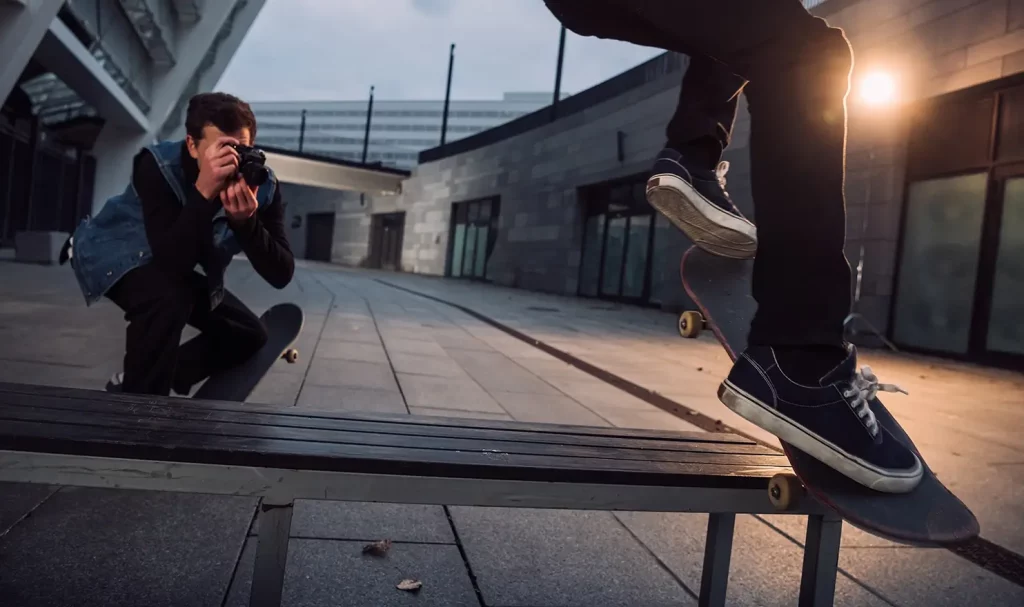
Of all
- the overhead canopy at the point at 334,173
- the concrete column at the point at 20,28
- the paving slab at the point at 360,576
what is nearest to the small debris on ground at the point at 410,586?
the paving slab at the point at 360,576

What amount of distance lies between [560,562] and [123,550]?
1.11 m

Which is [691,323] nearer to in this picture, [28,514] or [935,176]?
[28,514]

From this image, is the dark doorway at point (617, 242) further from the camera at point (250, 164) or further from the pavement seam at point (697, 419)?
the camera at point (250, 164)

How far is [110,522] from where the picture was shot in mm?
1828

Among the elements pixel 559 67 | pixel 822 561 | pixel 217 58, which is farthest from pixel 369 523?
pixel 217 58

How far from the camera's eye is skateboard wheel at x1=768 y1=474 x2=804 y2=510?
1306 mm

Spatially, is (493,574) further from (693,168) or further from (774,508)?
(693,168)

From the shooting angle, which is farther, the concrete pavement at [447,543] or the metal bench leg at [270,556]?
the concrete pavement at [447,543]

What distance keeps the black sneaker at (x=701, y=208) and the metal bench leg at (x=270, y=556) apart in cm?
111

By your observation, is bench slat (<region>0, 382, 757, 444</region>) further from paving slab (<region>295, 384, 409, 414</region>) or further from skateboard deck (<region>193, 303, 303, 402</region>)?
paving slab (<region>295, 384, 409, 414</region>)

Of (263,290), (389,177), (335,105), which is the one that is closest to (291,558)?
(263,290)

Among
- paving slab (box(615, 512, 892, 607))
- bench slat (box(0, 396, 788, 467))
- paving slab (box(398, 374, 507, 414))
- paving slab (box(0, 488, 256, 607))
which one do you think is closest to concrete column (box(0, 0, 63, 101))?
paving slab (box(398, 374, 507, 414))

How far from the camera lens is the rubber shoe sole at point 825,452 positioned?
3.90 ft

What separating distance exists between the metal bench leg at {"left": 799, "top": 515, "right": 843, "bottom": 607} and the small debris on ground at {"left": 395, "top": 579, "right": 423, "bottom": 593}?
0.85 m
